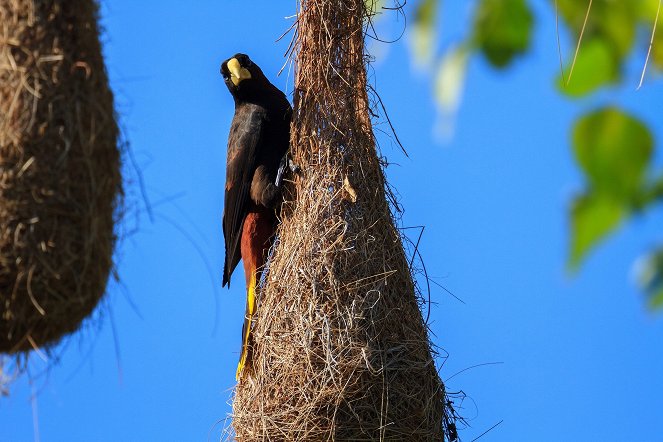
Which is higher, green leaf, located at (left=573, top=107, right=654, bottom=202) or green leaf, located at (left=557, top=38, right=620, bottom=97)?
green leaf, located at (left=557, top=38, right=620, bottom=97)

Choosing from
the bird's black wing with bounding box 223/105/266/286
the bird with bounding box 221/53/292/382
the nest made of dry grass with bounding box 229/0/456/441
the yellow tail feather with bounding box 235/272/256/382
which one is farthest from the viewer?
the bird's black wing with bounding box 223/105/266/286

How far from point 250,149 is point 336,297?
884 millimetres

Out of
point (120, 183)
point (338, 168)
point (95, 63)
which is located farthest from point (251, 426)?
point (95, 63)

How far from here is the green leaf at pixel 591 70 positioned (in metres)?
0.40

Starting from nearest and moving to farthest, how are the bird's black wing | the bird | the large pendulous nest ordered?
the large pendulous nest
the bird
the bird's black wing

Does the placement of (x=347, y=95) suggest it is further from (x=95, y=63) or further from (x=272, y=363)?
(x=95, y=63)

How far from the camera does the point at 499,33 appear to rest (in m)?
0.42

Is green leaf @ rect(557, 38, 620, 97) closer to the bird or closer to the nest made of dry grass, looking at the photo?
the nest made of dry grass

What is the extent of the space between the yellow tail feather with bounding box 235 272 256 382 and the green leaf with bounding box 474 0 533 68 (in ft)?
8.65

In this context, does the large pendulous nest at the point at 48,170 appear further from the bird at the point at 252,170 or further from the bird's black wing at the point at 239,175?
the bird's black wing at the point at 239,175

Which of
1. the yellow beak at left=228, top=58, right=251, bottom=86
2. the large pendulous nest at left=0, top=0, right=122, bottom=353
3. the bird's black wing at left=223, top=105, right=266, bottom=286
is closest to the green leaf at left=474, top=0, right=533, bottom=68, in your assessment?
the large pendulous nest at left=0, top=0, right=122, bottom=353

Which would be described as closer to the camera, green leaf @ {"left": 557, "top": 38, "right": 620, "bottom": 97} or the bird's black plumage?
green leaf @ {"left": 557, "top": 38, "right": 620, "bottom": 97}

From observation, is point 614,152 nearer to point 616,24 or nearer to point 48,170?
point 616,24

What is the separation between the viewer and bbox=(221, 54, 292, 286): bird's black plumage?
10.8 ft
